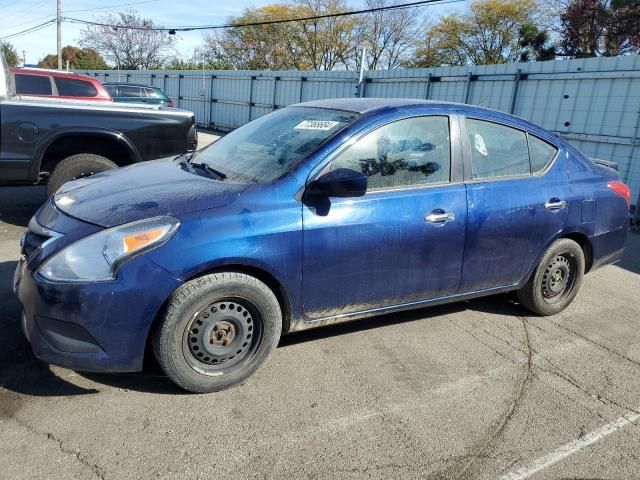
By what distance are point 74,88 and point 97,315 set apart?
8487 mm

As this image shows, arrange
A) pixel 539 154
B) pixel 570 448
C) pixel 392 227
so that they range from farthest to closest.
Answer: pixel 539 154
pixel 392 227
pixel 570 448

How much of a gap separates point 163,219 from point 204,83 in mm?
22647

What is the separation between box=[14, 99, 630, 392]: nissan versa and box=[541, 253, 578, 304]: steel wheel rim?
0.05 ft

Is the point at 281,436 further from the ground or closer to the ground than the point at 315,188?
closer to the ground

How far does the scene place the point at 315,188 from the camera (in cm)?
318

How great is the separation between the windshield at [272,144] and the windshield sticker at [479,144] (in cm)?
96

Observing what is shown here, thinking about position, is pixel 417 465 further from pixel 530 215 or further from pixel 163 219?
pixel 530 215

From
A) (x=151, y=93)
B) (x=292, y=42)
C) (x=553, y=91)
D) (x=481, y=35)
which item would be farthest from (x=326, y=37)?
(x=553, y=91)

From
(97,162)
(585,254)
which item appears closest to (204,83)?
(97,162)

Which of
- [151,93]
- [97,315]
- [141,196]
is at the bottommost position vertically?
[97,315]

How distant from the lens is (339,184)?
314cm

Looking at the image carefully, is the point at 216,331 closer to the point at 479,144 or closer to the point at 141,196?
the point at 141,196

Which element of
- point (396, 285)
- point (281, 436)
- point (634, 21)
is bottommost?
point (281, 436)

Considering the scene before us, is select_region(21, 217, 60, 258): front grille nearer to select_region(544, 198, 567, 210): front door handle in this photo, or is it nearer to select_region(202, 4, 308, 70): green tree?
select_region(544, 198, 567, 210): front door handle
